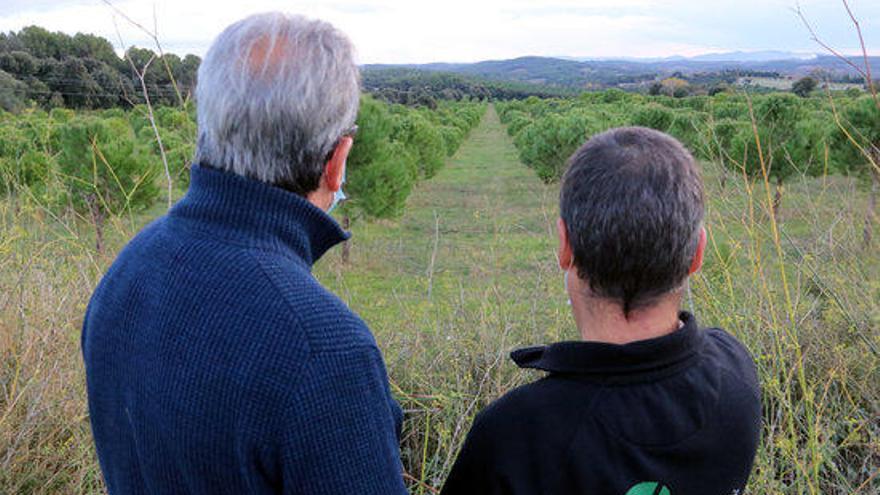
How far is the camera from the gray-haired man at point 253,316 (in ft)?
3.43

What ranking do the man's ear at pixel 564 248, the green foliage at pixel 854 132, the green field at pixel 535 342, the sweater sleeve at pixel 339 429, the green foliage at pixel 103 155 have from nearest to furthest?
the sweater sleeve at pixel 339 429 < the man's ear at pixel 564 248 < the green field at pixel 535 342 < the green foliage at pixel 103 155 < the green foliage at pixel 854 132

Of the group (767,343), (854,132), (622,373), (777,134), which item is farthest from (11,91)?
(622,373)

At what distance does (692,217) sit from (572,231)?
204mm

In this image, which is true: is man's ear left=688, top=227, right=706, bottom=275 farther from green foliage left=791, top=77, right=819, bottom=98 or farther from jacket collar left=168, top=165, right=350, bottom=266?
green foliage left=791, top=77, right=819, bottom=98

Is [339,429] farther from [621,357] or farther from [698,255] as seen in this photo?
[698,255]

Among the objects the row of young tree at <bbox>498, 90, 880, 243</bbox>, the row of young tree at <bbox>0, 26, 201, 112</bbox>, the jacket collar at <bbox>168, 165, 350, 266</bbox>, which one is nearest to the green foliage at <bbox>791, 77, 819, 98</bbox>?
the jacket collar at <bbox>168, 165, 350, 266</bbox>

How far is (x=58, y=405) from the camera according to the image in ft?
10.2

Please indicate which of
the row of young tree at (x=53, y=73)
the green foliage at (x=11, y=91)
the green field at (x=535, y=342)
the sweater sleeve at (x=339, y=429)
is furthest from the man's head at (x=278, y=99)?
the green foliage at (x=11, y=91)

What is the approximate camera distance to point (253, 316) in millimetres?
1060

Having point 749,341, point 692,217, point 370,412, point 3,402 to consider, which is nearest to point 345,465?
point 370,412

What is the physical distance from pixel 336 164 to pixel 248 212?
6.8 inches

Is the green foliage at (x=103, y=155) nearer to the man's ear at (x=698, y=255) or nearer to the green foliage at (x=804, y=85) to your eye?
the green foliage at (x=804, y=85)

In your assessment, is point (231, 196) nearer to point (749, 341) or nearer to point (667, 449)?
point (667, 449)

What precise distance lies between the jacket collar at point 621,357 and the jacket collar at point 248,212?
1.56ft
